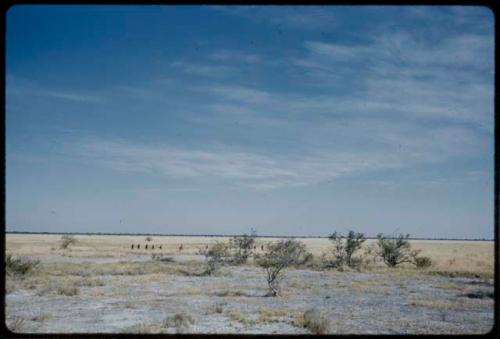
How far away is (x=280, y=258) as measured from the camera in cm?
1798

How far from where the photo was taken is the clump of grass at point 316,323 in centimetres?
832

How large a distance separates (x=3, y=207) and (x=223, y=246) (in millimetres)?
19999

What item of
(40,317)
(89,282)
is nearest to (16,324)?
(40,317)

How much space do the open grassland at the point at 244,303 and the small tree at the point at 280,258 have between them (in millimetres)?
447

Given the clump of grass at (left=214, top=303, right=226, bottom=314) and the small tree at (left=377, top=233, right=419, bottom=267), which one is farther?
the small tree at (left=377, top=233, right=419, bottom=267)

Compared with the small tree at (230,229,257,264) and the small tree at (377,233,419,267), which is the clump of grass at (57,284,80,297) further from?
the small tree at (377,233,419,267)

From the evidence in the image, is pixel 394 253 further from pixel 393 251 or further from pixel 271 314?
pixel 271 314

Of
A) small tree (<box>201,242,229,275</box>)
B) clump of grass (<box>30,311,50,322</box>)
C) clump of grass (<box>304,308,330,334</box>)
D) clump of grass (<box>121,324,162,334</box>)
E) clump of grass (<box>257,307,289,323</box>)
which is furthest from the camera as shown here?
small tree (<box>201,242,229,275</box>)

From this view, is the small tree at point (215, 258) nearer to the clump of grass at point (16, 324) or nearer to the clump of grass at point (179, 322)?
the clump of grass at point (179, 322)

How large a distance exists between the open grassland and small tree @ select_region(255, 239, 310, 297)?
1.47ft

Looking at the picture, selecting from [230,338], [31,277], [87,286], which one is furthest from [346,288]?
[230,338]

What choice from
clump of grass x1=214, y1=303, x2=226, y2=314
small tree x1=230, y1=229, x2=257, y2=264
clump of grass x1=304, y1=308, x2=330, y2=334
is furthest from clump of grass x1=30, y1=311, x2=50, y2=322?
small tree x1=230, y1=229, x2=257, y2=264

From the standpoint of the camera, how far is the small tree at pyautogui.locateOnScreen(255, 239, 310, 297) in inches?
636

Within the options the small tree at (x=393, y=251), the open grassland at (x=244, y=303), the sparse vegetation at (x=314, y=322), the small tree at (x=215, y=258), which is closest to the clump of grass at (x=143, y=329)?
the open grassland at (x=244, y=303)
